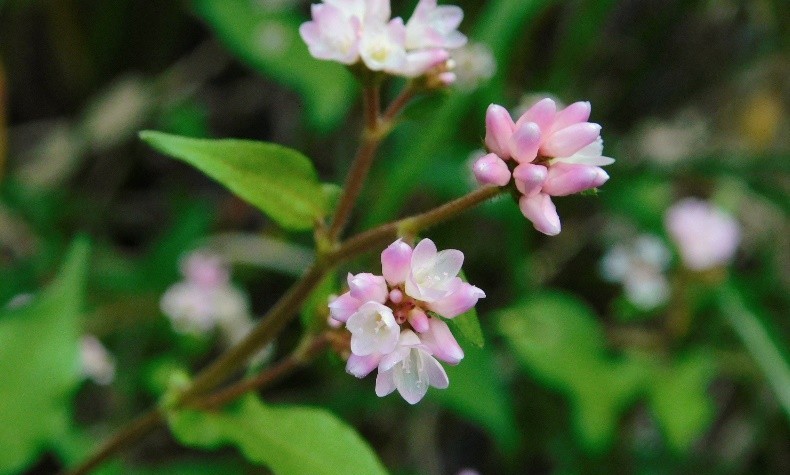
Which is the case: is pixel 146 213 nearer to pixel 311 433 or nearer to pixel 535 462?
pixel 535 462

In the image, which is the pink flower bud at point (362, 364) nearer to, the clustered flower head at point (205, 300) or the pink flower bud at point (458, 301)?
the pink flower bud at point (458, 301)

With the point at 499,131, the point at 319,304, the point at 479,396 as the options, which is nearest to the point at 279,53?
the point at 479,396

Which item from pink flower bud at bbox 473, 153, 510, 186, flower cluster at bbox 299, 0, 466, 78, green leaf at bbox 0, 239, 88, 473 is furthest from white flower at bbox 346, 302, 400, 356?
green leaf at bbox 0, 239, 88, 473

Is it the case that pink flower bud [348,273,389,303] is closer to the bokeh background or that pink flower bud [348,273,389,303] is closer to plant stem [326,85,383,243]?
plant stem [326,85,383,243]

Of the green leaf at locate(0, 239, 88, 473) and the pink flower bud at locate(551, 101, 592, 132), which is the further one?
the green leaf at locate(0, 239, 88, 473)

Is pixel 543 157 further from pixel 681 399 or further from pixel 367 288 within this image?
pixel 681 399

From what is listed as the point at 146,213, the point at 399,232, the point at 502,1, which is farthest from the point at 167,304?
the point at 399,232
